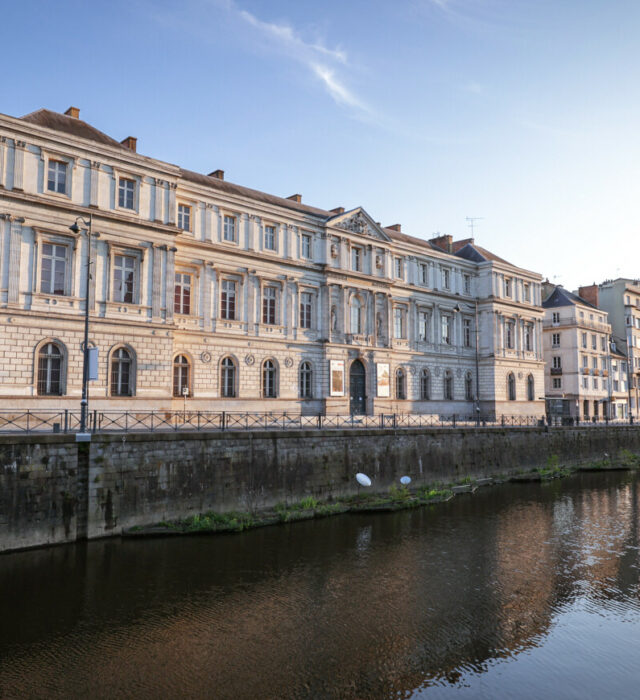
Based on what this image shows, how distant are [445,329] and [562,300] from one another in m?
21.2

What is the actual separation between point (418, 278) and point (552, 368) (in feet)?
78.1

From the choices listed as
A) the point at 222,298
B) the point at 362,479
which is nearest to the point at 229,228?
the point at 222,298

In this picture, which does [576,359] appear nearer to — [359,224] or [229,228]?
[359,224]

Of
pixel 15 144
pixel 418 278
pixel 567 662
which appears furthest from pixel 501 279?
pixel 567 662

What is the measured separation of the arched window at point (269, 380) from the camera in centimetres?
3581

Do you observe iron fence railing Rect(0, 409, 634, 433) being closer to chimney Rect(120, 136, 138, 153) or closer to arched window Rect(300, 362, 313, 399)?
arched window Rect(300, 362, 313, 399)

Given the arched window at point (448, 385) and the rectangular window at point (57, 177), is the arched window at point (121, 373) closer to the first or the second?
the rectangular window at point (57, 177)

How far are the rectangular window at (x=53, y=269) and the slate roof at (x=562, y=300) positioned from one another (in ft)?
167

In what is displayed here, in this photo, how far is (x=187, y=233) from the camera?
107 ft

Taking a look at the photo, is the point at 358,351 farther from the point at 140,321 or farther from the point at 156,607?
the point at 156,607

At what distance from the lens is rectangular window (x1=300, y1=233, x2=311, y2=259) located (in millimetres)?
38406

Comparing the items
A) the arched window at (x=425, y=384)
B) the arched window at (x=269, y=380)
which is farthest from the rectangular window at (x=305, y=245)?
the arched window at (x=425, y=384)

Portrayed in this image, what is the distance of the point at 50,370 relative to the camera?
85.8ft

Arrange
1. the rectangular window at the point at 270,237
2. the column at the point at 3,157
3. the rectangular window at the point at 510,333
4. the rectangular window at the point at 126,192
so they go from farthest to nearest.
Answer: the rectangular window at the point at 510,333 < the rectangular window at the point at 270,237 < the rectangular window at the point at 126,192 < the column at the point at 3,157
